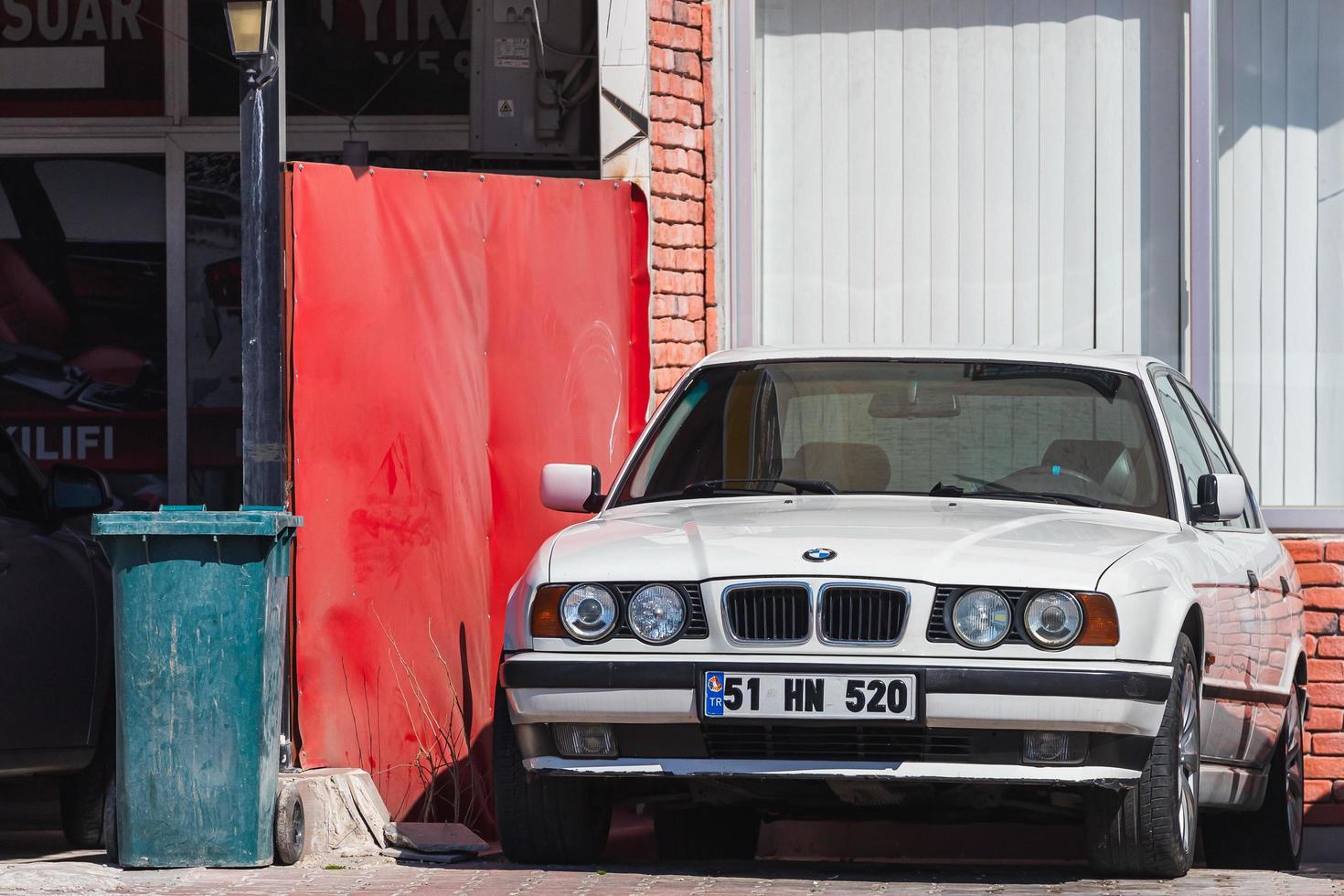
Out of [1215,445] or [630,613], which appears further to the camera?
[1215,445]

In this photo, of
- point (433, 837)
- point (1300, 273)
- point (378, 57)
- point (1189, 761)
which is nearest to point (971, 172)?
point (1300, 273)

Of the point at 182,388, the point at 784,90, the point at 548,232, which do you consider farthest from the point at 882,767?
the point at 182,388

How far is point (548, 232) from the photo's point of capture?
9.38m

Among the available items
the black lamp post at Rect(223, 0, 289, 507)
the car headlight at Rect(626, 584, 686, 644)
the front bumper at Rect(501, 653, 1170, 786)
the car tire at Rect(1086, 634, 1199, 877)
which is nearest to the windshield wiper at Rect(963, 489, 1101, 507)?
the car tire at Rect(1086, 634, 1199, 877)

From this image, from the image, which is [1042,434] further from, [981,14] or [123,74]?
[123,74]

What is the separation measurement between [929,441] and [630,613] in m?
1.98

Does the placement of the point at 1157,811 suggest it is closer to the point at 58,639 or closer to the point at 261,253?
the point at 261,253

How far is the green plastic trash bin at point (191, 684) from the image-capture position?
21.6 feet

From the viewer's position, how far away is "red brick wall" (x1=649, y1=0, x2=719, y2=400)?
392 inches

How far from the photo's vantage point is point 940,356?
298 inches

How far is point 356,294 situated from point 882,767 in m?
3.47

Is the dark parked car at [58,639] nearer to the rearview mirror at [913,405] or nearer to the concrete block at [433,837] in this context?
the concrete block at [433,837]

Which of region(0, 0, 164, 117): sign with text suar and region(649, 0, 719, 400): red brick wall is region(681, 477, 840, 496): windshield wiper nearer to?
region(649, 0, 719, 400): red brick wall

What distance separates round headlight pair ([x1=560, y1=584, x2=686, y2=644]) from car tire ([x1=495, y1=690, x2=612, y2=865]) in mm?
351
